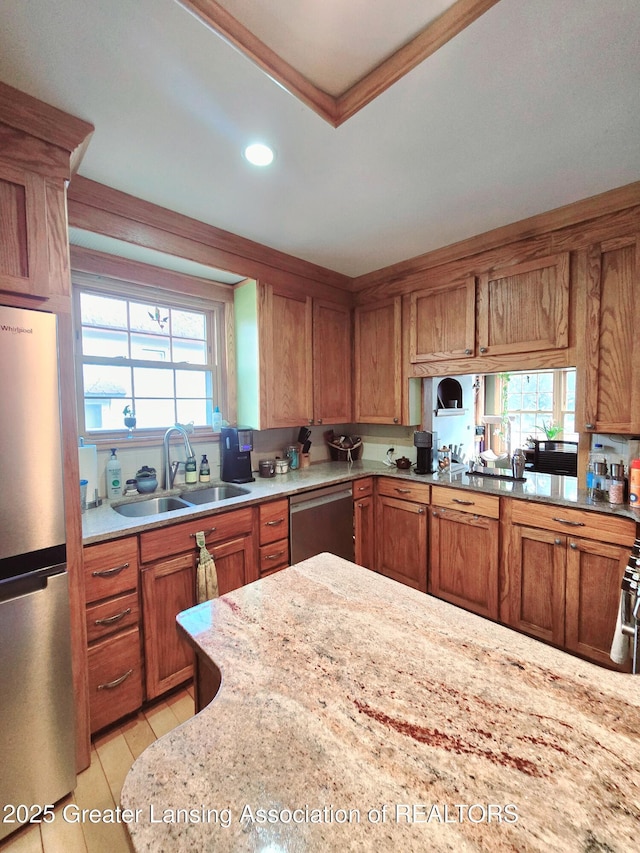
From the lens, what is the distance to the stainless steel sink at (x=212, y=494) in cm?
231

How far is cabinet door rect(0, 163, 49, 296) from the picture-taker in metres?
1.23

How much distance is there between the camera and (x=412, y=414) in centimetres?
290

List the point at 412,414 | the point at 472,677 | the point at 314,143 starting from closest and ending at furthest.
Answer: the point at 472,677
the point at 314,143
the point at 412,414

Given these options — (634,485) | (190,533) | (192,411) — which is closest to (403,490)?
(634,485)

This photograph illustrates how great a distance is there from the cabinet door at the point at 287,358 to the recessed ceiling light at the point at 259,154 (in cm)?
100

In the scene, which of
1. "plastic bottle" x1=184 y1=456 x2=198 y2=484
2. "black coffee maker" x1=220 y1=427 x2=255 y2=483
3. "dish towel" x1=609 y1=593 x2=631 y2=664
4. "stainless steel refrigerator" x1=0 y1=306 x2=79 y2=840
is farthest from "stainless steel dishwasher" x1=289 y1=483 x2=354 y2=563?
"dish towel" x1=609 y1=593 x2=631 y2=664

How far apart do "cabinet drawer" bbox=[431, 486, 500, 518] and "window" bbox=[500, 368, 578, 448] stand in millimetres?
1760

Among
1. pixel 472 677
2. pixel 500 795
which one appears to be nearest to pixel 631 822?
pixel 500 795

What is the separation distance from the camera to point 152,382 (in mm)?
2381

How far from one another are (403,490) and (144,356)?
6.56ft

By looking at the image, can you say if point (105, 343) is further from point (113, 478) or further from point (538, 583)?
point (538, 583)

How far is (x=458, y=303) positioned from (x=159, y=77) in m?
2.06

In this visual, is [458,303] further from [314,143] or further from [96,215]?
[96,215]

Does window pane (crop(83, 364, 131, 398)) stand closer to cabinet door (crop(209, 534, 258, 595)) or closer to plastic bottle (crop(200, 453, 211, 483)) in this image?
plastic bottle (crop(200, 453, 211, 483))
